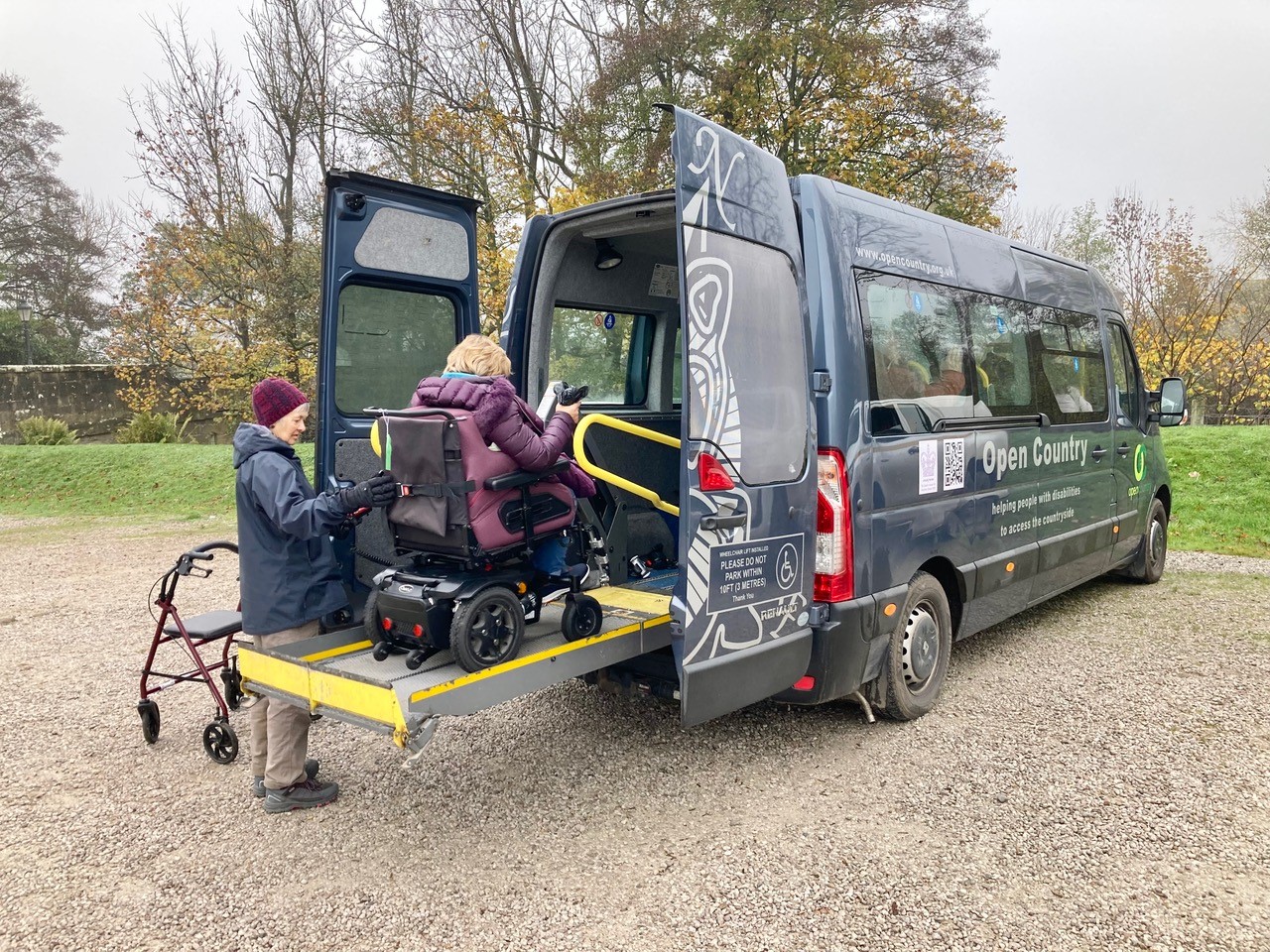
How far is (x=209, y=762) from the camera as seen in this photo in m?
4.46

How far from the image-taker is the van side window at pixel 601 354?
530 cm

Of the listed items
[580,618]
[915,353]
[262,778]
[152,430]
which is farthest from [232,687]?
[152,430]

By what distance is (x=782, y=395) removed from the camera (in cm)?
377

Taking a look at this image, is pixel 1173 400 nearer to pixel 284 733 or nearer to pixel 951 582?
pixel 951 582

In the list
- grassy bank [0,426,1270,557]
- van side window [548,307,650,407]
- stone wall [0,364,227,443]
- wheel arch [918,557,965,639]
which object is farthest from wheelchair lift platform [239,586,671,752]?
stone wall [0,364,227,443]

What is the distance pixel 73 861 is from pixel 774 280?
3.59 m

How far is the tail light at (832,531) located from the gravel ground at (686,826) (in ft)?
2.86

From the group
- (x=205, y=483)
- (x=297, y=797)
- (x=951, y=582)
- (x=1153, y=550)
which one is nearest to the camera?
(x=297, y=797)

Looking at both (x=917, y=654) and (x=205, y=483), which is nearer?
(x=917, y=654)

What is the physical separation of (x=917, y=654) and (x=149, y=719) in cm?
391

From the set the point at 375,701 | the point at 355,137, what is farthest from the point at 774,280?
the point at 355,137

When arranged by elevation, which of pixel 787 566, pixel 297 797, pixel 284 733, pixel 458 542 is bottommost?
pixel 297 797

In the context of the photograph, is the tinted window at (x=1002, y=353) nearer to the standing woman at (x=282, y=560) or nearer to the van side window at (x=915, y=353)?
the van side window at (x=915, y=353)

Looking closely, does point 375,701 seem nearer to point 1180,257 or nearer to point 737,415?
point 737,415
